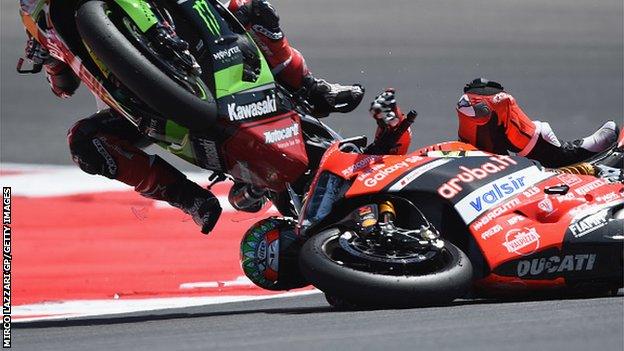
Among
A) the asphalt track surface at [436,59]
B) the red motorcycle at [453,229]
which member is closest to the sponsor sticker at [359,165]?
the red motorcycle at [453,229]

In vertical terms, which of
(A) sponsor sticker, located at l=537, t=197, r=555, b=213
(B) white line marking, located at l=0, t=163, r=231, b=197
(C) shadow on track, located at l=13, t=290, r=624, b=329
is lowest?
(B) white line marking, located at l=0, t=163, r=231, b=197

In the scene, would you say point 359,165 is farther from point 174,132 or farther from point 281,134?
point 174,132

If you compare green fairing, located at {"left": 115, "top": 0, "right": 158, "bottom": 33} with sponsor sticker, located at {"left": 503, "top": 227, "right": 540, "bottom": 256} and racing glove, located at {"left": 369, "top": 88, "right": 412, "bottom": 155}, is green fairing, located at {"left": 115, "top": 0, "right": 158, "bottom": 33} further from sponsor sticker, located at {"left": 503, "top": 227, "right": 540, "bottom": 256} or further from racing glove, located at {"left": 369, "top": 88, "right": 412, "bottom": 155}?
sponsor sticker, located at {"left": 503, "top": 227, "right": 540, "bottom": 256}

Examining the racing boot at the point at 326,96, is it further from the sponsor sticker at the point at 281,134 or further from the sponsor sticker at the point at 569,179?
the sponsor sticker at the point at 569,179

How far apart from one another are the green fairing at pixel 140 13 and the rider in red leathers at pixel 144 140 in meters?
0.64

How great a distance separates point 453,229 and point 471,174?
0.26m

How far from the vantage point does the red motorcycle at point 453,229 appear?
6.42 m

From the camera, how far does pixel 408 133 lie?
7.29 meters

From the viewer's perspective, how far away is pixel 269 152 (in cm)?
731

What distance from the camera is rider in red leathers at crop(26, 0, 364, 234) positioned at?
743 centimetres

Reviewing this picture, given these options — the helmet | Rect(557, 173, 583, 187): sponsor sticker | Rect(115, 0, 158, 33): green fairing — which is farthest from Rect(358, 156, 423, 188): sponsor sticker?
Rect(115, 0, 158, 33): green fairing

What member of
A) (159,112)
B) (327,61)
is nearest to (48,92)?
(327,61)

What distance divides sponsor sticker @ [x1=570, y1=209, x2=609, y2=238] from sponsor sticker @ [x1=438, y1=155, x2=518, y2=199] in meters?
0.48

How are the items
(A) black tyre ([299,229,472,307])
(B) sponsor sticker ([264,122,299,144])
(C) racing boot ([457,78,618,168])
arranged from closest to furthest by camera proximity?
1. (A) black tyre ([299,229,472,307])
2. (C) racing boot ([457,78,618,168])
3. (B) sponsor sticker ([264,122,299,144])
